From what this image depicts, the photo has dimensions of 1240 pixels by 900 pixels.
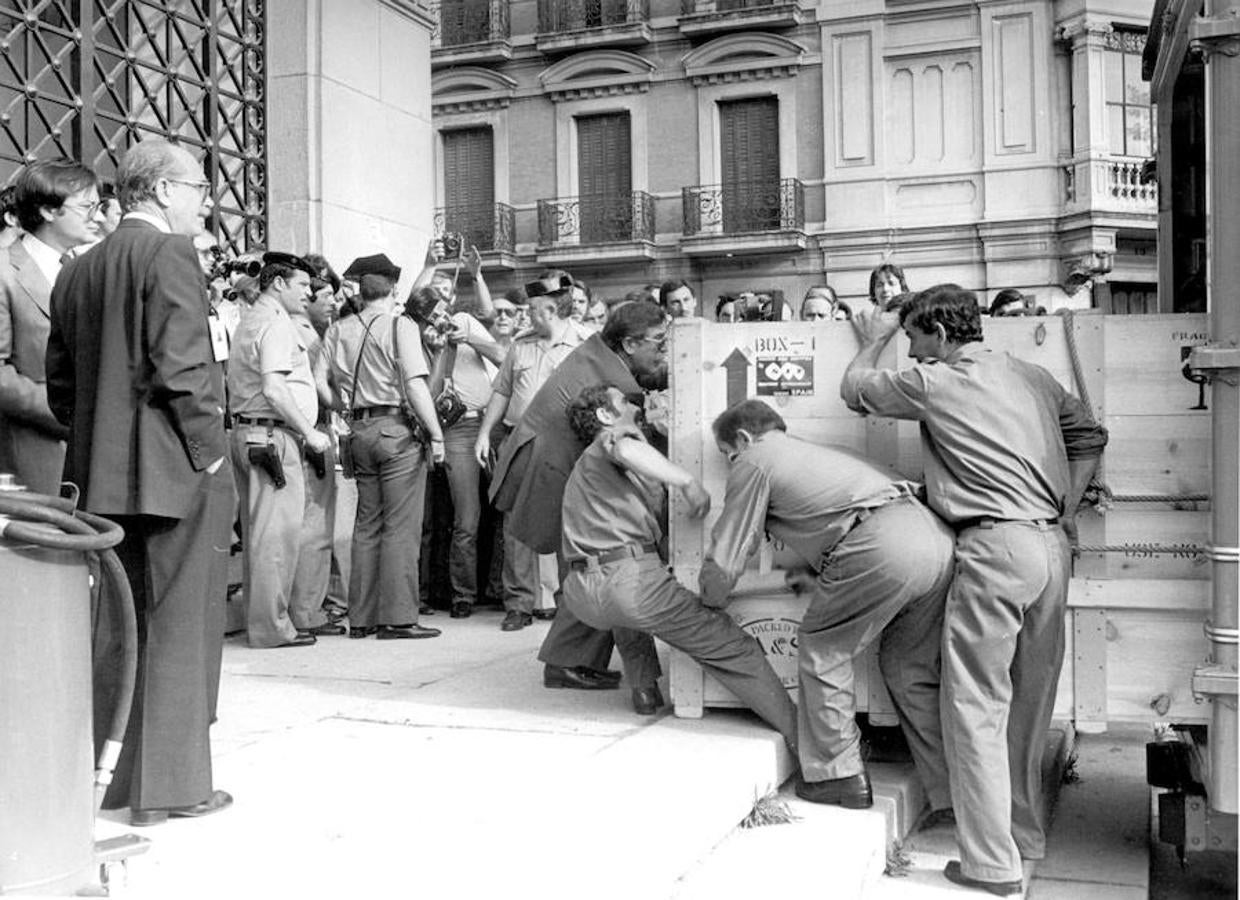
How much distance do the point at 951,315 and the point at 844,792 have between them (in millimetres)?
1711

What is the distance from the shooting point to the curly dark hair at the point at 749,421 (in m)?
5.09

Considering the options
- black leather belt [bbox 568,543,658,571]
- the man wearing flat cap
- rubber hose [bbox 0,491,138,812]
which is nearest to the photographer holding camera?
the man wearing flat cap

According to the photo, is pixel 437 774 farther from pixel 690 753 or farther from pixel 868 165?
pixel 868 165

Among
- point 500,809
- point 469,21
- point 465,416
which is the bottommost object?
point 500,809

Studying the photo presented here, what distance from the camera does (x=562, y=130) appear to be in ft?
101

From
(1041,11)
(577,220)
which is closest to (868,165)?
(1041,11)

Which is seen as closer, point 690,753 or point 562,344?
point 690,753

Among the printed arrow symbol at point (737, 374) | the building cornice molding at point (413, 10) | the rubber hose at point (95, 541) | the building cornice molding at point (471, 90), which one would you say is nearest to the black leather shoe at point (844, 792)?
the printed arrow symbol at point (737, 374)

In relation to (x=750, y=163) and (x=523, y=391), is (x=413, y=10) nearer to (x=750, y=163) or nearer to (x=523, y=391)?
(x=523, y=391)

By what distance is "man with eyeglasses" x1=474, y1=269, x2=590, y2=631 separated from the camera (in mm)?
7941

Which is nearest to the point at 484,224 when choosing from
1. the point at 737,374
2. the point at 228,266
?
the point at 228,266

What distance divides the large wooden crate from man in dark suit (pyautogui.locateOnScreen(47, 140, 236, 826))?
2.00 metres

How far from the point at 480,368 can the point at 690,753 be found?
439 centimetres

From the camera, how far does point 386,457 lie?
7.43 m
